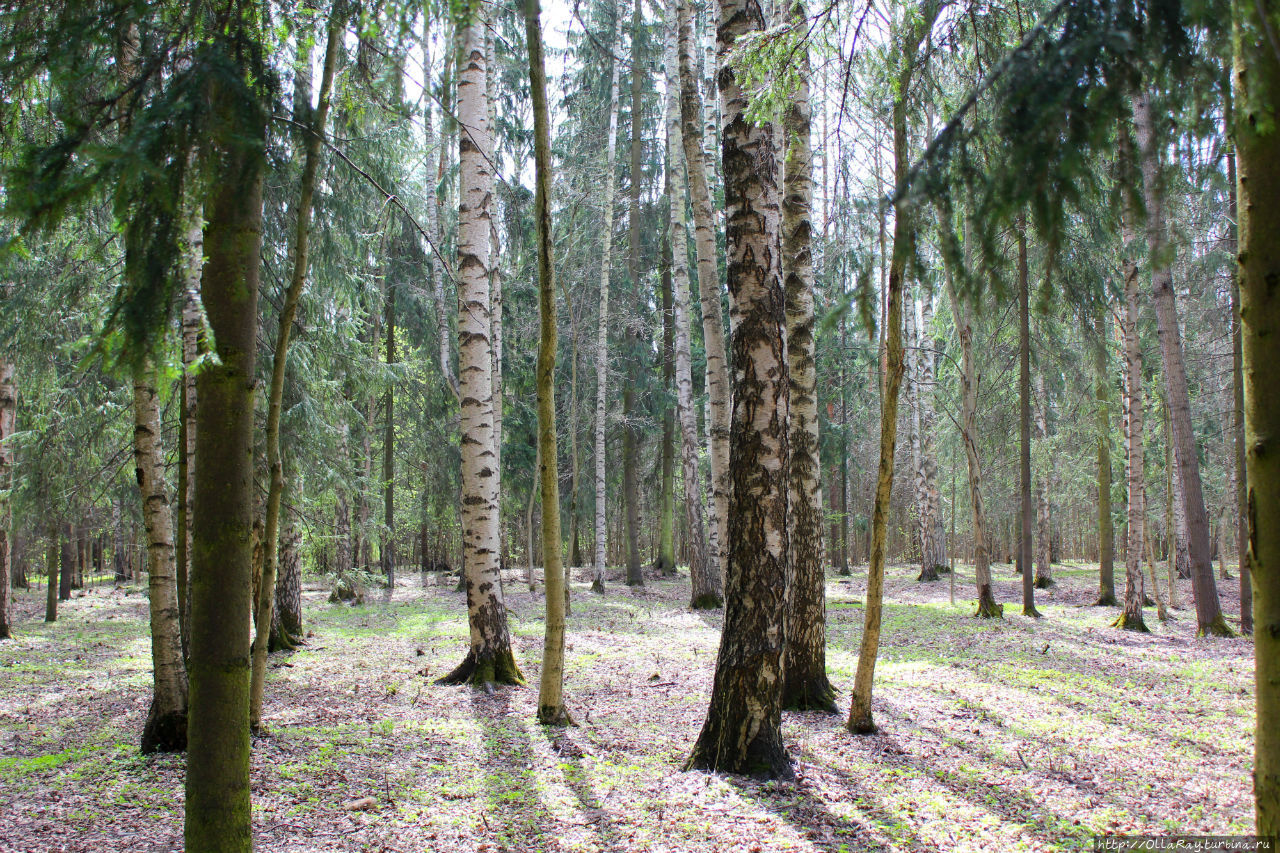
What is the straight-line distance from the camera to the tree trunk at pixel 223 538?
91.7 inches

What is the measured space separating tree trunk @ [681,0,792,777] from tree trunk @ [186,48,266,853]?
8.42 feet

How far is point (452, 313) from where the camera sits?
15797mm

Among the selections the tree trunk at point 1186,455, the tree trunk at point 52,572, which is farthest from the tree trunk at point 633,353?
the tree trunk at point 52,572

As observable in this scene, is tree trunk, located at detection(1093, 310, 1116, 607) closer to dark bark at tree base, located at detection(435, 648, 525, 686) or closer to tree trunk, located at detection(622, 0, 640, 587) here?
tree trunk, located at detection(622, 0, 640, 587)

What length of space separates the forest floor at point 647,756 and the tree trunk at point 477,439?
0.44 metres

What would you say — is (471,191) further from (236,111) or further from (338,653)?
(338,653)

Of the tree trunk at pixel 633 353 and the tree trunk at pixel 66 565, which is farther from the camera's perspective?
the tree trunk at pixel 633 353

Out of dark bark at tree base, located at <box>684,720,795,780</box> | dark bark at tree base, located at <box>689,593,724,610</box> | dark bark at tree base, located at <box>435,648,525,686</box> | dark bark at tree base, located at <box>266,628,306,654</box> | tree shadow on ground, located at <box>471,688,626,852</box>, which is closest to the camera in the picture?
tree shadow on ground, located at <box>471,688,626,852</box>

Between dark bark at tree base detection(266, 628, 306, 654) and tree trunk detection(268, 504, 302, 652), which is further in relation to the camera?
tree trunk detection(268, 504, 302, 652)

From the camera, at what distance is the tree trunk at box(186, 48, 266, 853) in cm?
233

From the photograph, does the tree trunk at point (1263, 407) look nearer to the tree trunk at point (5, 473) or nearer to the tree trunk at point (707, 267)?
the tree trunk at point (707, 267)

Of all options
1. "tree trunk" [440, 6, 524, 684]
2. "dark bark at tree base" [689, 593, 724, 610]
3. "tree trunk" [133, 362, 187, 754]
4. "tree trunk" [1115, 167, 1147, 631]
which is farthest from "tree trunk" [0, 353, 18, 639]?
"tree trunk" [1115, 167, 1147, 631]

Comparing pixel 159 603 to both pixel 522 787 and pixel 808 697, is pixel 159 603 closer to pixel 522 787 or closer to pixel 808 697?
pixel 522 787

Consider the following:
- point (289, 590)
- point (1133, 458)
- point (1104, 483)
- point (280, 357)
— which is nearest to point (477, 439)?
point (280, 357)
